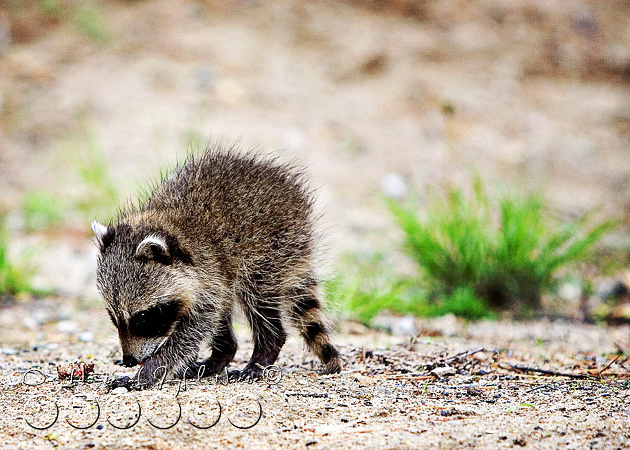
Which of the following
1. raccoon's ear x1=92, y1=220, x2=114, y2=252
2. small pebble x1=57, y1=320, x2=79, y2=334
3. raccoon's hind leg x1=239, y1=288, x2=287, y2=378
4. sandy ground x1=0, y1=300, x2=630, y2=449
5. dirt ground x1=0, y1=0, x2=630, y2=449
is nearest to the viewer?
sandy ground x1=0, y1=300, x2=630, y2=449

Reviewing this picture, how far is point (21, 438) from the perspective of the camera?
10.2 ft

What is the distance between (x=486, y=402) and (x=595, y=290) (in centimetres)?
448

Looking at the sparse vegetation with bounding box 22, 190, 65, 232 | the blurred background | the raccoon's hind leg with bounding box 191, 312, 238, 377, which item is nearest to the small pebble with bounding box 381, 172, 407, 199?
the blurred background

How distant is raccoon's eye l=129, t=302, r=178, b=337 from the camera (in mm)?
4191

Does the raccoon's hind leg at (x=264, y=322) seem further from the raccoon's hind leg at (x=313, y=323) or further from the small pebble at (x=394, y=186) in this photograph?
the small pebble at (x=394, y=186)

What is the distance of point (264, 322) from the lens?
14.9ft

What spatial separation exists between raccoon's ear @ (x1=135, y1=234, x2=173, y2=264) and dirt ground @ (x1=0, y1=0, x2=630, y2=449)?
102 cm

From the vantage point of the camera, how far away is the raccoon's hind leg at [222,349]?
4625 millimetres

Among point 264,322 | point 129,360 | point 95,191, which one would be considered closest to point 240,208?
point 264,322

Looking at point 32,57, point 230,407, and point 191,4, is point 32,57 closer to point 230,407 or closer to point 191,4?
point 191,4

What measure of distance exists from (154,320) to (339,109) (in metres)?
8.29

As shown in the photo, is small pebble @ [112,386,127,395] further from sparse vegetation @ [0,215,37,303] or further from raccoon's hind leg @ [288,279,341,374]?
sparse vegetation @ [0,215,37,303]

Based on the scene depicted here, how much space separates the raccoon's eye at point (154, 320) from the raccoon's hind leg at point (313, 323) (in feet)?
2.52

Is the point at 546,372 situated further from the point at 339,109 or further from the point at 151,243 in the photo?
the point at 339,109
